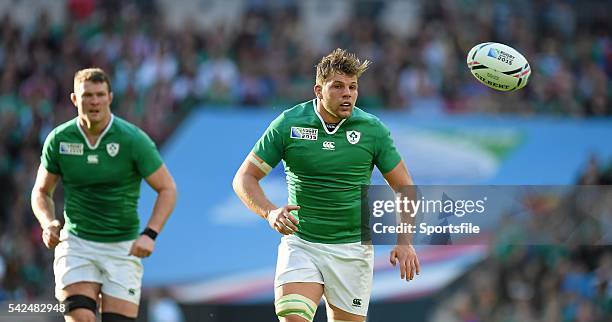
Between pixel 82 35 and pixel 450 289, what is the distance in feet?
28.0

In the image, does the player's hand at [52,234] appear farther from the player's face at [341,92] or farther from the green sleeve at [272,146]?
the player's face at [341,92]

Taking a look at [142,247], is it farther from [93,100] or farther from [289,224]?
[289,224]

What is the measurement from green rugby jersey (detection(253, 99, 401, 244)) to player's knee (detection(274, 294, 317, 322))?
0.53 m

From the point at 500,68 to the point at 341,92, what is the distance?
2081mm

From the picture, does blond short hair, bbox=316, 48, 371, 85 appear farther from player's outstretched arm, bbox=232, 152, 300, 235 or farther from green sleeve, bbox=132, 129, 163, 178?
green sleeve, bbox=132, 129, 163, 178

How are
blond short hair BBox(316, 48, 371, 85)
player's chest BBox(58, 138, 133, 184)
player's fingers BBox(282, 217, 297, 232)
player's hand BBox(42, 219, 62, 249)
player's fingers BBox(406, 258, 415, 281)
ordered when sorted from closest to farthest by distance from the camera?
player's fingers BBox(282, 217, 297, 232)
player's fingers BBox(406, 258, 415, 281)
blond short hair BBox(316, 48, 371, 85)
player's hand BBox(42, 219, 62, 249)
player's chest BBox(58, 138, 133, 184)

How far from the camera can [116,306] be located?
9352 millimetres

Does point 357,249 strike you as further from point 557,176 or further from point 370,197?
point 557,176

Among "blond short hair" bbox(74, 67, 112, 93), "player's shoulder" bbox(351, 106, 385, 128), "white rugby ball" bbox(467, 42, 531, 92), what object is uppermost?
"white rugby ball" bbox(467, 42, 531, 92)

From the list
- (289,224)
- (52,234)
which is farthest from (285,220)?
(52,234)

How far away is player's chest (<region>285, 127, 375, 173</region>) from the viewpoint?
8.68 meters

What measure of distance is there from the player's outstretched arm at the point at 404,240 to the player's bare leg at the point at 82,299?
2.51 m

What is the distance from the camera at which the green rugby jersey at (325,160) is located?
8.69 m

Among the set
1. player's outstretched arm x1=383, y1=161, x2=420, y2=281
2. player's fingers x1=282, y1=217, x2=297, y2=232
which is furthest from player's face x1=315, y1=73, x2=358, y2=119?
player's fingers x1=282, y1=217, x2=297, y2=232
